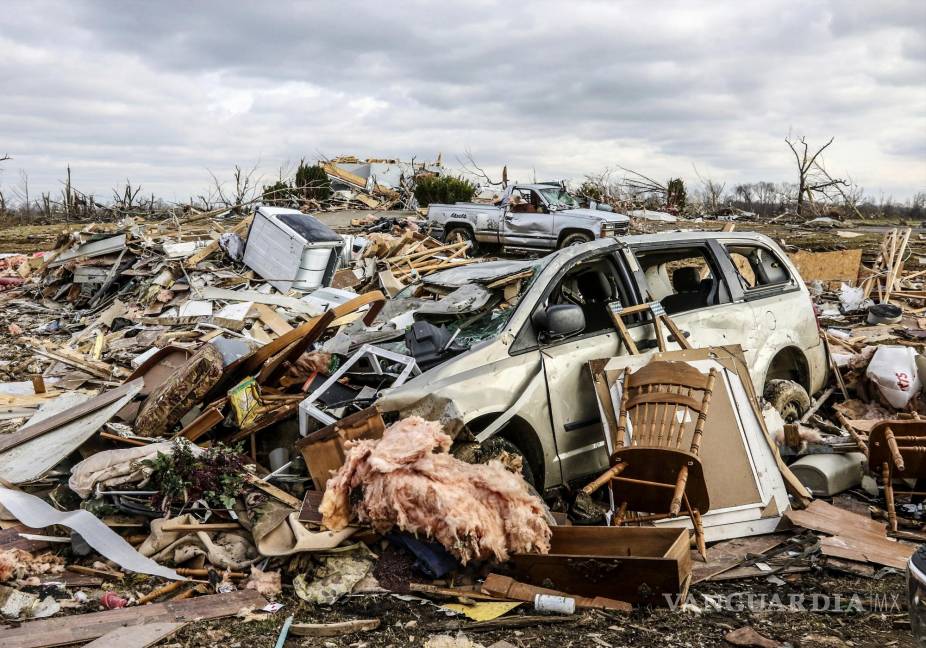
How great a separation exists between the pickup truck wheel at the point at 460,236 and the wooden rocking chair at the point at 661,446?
13.7 m

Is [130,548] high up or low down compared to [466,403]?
down

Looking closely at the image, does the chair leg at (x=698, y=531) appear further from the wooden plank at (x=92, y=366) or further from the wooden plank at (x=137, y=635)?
the wooden plank at (x=92, y=366)

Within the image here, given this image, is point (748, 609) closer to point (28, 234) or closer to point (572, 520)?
point (572, 520)

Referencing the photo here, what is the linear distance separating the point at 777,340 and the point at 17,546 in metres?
5.88

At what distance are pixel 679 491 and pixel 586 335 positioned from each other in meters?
1.44

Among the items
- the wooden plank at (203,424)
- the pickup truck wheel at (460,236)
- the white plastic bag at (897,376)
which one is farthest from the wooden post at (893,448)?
the pickup truck wheel at (460,236)

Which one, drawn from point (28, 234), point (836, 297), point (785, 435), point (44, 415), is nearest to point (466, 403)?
point (785, 435)

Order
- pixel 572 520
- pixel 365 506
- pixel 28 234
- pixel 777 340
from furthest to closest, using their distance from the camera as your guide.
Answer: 1. pixel 28 234
2. pixel 777 340
3. pixel 572 520
4. pixel 365 506

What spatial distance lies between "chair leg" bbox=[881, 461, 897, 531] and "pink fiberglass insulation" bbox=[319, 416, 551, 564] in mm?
2449

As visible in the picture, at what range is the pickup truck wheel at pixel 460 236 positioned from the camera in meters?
18.7

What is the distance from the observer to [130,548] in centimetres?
446

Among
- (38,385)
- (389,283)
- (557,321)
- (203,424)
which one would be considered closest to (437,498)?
(557,321)

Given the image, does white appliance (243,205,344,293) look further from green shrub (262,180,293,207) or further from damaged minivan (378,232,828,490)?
green shrub (262,180,293,207)

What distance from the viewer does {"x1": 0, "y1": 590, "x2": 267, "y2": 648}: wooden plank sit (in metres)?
3.68
